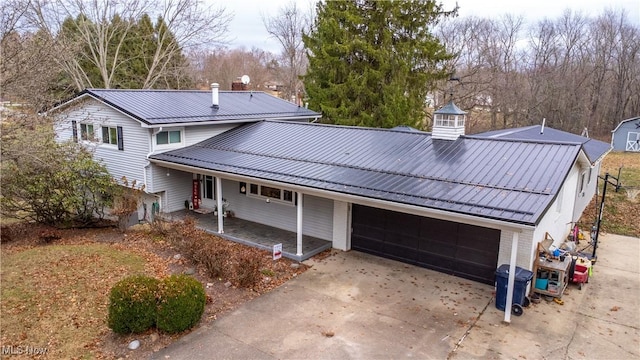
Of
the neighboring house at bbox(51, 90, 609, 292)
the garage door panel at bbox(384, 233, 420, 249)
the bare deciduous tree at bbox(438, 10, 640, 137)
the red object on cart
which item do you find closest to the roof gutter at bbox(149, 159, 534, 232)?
the neighboring house at bbox(51, 90, 609, 292)

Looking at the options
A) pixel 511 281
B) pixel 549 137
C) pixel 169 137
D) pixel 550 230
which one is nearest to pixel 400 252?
pixel 511 281

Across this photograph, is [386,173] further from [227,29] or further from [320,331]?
[227,29]

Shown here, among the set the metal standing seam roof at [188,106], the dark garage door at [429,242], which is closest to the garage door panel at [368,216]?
the dark garage door at [429,242]

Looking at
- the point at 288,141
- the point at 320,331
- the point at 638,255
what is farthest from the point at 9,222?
the point at 638,255

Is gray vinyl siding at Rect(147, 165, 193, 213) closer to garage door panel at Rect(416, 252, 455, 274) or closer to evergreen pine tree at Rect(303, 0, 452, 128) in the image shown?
garage door panel at Rect(416, 252, 455, 274)

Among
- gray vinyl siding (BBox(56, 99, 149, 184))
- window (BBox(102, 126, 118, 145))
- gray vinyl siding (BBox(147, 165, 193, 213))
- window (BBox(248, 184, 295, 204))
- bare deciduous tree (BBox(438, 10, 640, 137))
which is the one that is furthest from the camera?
bare deciduous tree (BBox(438, 10, 640, 137))

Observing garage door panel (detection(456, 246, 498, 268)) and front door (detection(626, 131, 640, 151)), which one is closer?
garage door panel (detection(456, 246, 498, 268))

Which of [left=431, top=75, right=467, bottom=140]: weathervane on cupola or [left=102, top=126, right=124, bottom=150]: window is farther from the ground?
[left=431, top=75, right=467, bottom=140]: weathervane on cupola
